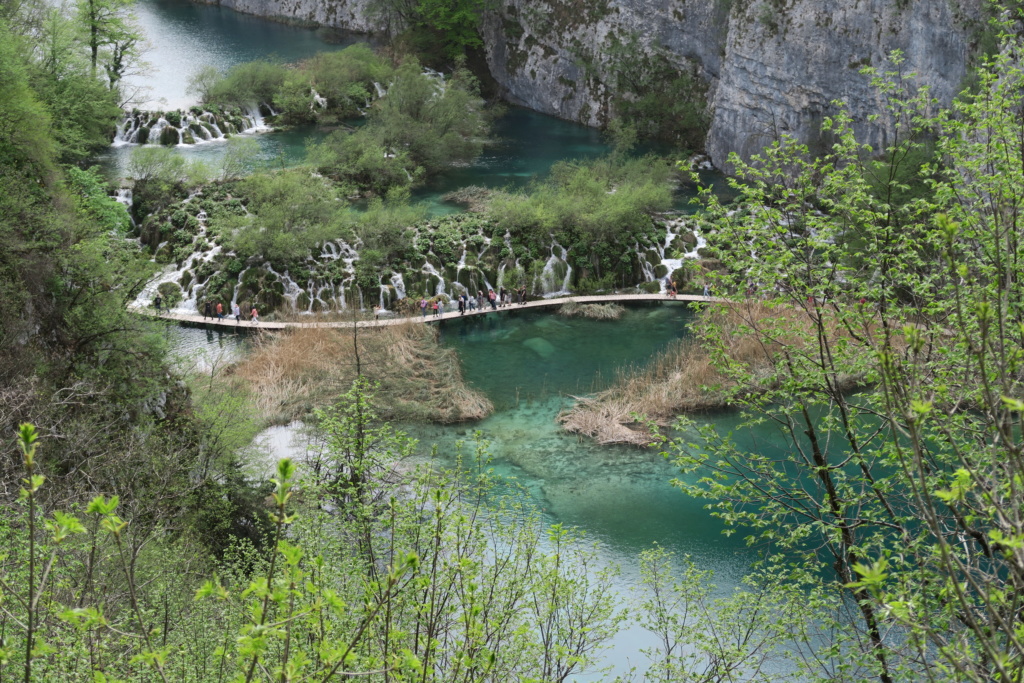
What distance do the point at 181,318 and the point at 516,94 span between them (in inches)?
1402

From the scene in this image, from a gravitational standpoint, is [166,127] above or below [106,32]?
below

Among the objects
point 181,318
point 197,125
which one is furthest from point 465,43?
point 181,318

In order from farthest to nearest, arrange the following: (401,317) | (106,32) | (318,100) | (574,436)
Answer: (318,100) → (106,32) → (401,317) → (574,436)

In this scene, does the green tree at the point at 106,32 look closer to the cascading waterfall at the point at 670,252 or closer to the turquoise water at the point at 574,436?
the turquoise water at the point at 574,436

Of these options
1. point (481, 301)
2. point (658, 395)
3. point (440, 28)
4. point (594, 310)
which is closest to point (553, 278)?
point (594, 310)

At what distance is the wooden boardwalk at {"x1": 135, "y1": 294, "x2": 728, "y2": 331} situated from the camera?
33.4 meters

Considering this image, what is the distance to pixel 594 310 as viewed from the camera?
37.9m

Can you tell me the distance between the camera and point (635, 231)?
140 feet

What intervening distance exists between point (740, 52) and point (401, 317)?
2625 centimetres

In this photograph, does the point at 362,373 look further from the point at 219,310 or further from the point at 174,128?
the point at 174,128

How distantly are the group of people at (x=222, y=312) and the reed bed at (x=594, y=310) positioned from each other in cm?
1160

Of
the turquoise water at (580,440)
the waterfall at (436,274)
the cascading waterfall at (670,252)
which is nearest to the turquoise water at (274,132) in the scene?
the cascading waterfall at (670,252)

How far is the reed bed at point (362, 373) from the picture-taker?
2881cm

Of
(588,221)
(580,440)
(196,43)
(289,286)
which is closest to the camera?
(580,440)
